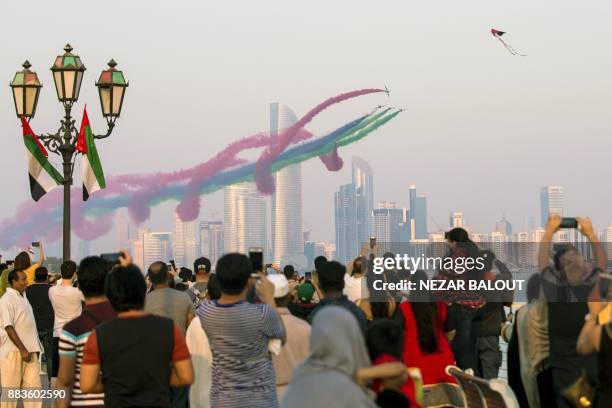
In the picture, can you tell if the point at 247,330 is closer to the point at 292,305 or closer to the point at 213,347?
the point at 213,347

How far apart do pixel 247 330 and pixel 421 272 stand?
300 centimetres

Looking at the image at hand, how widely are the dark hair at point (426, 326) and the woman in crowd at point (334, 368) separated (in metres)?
3.63

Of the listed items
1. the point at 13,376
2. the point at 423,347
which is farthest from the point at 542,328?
the point at 13,376

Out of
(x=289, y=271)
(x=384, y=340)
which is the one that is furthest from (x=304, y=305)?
(x=289, y=271)

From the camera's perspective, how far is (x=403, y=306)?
829 cm

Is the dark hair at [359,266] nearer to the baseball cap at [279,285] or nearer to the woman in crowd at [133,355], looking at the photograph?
the baseball cap at [279,285]

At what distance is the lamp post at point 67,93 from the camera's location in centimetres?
1659

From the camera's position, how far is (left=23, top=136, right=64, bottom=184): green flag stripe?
63.1 ft

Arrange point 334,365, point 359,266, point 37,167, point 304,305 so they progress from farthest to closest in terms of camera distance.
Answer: point 37,167, point 359,266, point 304,305, point 334,365

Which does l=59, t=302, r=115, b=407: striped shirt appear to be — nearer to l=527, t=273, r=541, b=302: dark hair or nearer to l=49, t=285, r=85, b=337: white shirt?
l=527, t=273, r=541, b=302: dark hair

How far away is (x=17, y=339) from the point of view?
11.4 m

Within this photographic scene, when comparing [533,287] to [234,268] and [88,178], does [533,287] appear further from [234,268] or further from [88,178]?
[88,178]

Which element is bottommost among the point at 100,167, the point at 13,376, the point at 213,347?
the point at 13,376

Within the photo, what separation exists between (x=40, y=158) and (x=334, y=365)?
15.8m
